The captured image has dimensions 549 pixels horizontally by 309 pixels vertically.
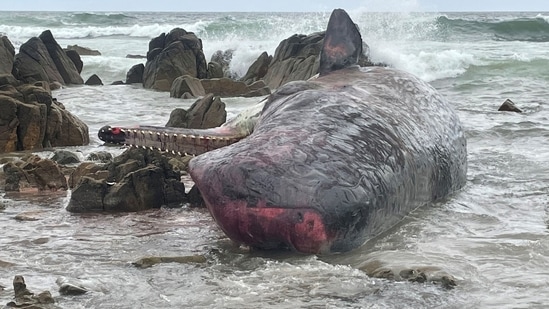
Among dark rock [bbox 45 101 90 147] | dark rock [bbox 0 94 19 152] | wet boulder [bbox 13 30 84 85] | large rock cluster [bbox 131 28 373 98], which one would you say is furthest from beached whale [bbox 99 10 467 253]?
wet boulder [bbox 13 30 84 85]

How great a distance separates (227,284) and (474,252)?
159cm

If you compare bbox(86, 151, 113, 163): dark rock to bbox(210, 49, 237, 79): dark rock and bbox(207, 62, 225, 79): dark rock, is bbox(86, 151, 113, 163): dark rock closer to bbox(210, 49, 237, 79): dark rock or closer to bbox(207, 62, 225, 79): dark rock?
bbox(207, 62, 225, 79): dark rock

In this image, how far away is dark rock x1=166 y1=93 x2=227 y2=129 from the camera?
10.6m

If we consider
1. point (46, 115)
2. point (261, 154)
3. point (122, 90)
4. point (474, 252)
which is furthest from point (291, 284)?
point (122, 90)

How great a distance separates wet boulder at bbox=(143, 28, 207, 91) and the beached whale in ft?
43.5

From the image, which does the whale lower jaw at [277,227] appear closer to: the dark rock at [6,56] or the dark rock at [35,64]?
the dark rock at [6,56]

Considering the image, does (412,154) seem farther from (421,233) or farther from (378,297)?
(378,297)

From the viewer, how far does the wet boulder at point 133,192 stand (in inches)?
253

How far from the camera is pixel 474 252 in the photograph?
5.20 metres

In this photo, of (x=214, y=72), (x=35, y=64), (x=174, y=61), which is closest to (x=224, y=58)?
(x=214, y=72)

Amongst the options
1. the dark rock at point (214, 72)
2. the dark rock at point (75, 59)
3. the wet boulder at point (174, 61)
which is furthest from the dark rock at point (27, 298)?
the dark rock at point (75, 59)

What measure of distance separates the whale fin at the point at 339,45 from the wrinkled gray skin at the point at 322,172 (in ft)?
3.72

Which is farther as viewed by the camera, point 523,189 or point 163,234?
point 523,189

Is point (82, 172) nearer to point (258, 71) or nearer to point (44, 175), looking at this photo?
point (44, 175)
